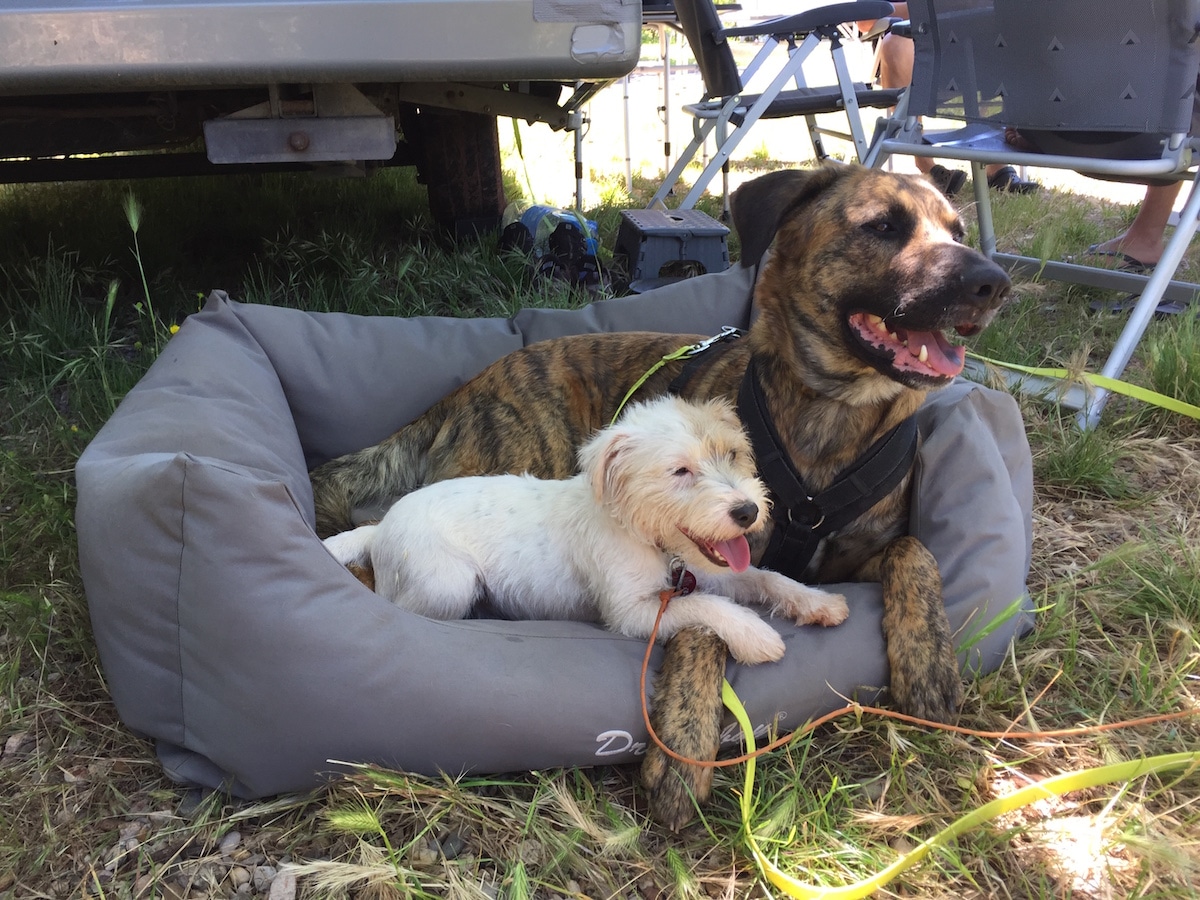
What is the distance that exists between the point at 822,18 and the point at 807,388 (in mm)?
4255

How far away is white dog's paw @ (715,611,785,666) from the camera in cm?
219

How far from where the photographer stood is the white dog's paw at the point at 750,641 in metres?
2.19

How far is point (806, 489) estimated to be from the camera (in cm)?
254

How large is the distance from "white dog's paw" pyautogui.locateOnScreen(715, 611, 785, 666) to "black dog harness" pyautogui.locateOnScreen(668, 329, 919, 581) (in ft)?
1.41

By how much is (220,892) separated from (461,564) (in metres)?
0.91

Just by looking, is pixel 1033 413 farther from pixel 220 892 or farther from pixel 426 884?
pixel 220 892

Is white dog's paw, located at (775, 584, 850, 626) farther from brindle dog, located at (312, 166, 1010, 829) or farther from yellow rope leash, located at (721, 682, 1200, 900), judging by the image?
yellow rope leash, located at (721, 682, 1200, 900)

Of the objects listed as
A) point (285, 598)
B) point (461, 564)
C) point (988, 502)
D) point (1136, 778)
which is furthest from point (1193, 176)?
point (285, 598)

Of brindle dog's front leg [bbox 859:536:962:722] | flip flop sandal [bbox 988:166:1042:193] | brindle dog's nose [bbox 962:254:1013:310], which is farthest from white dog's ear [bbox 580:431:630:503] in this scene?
flip flop sandal [bbox 988:166:1042:193]

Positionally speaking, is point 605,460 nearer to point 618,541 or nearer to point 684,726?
point 618,541

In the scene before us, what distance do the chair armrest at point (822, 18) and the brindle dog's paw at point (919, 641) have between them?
14.8ft

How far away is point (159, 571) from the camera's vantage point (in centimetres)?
212

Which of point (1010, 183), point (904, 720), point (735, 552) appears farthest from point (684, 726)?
point (1010, 183)

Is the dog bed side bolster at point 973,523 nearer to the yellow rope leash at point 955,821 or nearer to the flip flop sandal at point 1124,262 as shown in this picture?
the yellow rope leash at point 955,821
